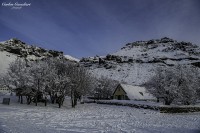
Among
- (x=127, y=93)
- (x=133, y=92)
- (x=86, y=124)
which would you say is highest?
(x=133, y=92)

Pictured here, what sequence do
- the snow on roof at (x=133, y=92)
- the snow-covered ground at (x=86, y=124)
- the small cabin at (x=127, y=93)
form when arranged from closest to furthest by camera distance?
the snow-covered ground at (x=86, y=124) → the small cabin at (x=127, y=93) → the snow on roof at (x=133, y=92)

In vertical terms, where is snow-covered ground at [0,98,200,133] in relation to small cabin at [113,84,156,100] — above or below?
below

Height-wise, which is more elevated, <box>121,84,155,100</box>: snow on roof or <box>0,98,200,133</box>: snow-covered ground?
<box>121,84,155,100</box>: snow on roof

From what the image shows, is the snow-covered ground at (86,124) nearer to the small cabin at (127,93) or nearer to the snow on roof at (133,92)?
the small cabin at (127,93)

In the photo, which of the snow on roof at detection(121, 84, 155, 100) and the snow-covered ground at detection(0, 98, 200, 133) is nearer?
the snow-covered ground at detection(0, 98, 200, 133)

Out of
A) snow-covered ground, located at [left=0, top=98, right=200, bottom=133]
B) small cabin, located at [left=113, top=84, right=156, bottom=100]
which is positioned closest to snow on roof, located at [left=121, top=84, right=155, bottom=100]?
small cabin, located at [left=113, top=84, right=156, bottom=100]

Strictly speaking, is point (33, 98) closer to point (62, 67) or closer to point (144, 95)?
point (62, 67)

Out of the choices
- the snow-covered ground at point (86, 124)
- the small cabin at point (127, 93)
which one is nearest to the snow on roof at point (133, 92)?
the small cabin at point (127, 93)

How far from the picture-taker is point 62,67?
5122 centimetres

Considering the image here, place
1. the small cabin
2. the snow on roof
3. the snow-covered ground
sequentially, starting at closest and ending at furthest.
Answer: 1. the snow-covered ground
2. the small cabin
3. the snow on roof

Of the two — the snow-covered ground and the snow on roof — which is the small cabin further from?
the snow-covered ground

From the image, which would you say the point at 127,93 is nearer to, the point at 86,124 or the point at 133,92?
the point at 133,92

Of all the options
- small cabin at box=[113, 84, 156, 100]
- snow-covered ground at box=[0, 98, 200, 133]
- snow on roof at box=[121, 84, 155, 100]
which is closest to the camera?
snow-covered ground at box=[0, 98, 200, 133]

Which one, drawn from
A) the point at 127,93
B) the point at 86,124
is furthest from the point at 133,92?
the point at 86,124
